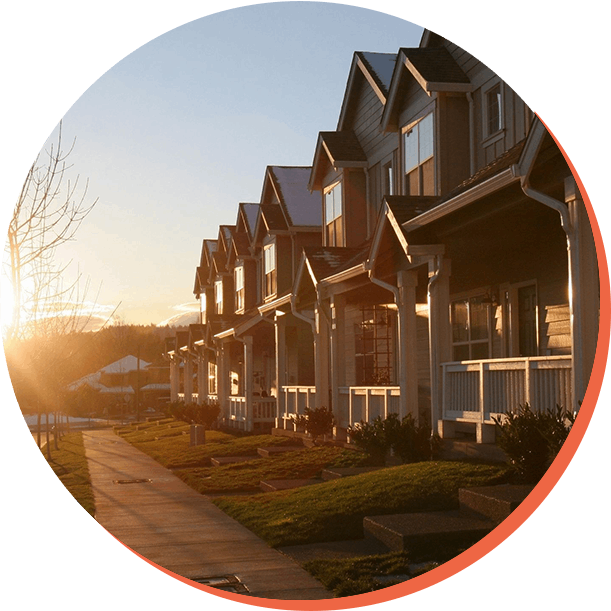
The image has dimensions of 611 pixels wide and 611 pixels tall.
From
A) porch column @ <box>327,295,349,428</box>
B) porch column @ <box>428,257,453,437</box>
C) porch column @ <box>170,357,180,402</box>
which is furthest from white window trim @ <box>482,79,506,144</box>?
porch column @ <box>170,357,180,402</box>

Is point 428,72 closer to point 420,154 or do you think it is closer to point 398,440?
point 420,154

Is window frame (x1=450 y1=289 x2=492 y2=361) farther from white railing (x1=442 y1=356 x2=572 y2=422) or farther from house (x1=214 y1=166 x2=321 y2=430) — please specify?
house (x1=214 y1=166 x2=321 y2=430)

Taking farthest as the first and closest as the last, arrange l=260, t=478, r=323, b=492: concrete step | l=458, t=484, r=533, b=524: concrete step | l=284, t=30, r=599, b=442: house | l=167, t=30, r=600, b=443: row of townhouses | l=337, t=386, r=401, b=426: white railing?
l=337, t=386, r=401, b=426: white railing < l=260, t=478, r=323, b=492: concrete step < l=167, t=30, r=600, b=443: row of townhouses < l=284, t=30, r=599, b=442: house < l=458, t=484, r=533, b=524: concrete step

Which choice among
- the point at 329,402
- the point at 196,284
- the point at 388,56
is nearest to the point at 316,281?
the point at 329,402

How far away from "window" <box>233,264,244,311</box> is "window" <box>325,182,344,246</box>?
12.0 metres

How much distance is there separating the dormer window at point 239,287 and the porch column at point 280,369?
10927mm

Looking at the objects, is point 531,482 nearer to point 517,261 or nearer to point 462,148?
point 517,261

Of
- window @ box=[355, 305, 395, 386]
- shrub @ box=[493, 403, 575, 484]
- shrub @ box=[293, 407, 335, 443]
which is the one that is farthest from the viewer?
window @ box=[355, 305, 395, 386]

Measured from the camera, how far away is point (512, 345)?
1583cm

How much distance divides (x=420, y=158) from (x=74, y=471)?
35.3 ft

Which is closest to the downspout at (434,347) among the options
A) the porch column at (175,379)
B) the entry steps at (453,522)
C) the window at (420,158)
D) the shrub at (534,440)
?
the shrub at (534,440)

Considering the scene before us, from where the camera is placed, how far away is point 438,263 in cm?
1393

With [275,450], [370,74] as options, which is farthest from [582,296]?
[370,74]

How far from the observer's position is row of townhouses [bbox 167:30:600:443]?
11086 millimetres
